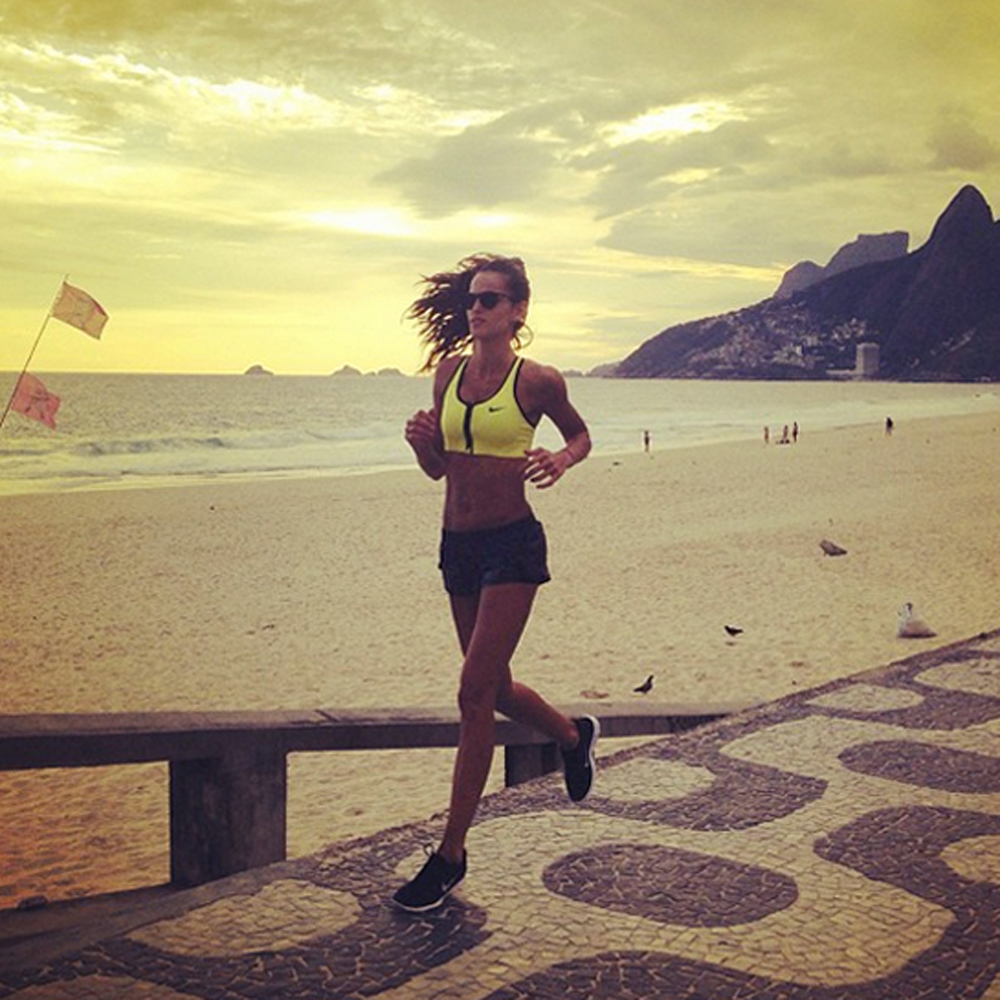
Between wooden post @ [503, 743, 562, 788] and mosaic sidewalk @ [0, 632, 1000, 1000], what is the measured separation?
16.0 inches

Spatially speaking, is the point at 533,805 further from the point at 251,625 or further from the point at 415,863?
the point at 251,625

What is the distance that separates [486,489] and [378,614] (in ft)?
29.9

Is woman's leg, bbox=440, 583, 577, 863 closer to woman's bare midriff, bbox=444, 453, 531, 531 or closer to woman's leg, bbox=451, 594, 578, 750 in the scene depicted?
woman's leg, bbox=451, 594, 578, 750

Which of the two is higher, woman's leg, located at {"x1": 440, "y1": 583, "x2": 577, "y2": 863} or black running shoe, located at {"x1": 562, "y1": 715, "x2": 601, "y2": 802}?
woman's leg, located at {"x1": 440, "y1": 583, "x2": 577, "y2": 863}

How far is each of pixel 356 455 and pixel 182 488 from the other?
48.3 feet

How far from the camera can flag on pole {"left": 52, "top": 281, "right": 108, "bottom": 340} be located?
4.35m

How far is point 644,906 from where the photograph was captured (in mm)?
3477

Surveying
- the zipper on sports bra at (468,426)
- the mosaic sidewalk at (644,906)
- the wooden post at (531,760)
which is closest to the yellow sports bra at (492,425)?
the zipper on sports bra at (468,426)

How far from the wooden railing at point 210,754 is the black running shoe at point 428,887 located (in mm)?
1052

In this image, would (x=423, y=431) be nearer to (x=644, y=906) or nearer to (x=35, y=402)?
(x=644, y=906)

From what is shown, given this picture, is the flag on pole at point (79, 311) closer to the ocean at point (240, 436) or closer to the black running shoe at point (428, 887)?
the black running shoe at point (428, 887)

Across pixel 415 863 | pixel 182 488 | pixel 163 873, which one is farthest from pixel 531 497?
pixel 415 863

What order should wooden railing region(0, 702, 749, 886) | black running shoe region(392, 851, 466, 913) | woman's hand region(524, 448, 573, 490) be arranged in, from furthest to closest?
1. wooden railing region(0, 702, 749, 886)
2. woman's hand region(524, 448, 573, 490)
3. black running shoe region(392, 851, 466, 913)

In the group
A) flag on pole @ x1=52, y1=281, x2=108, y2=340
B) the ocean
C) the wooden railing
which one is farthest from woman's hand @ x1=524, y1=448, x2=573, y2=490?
the ocean
